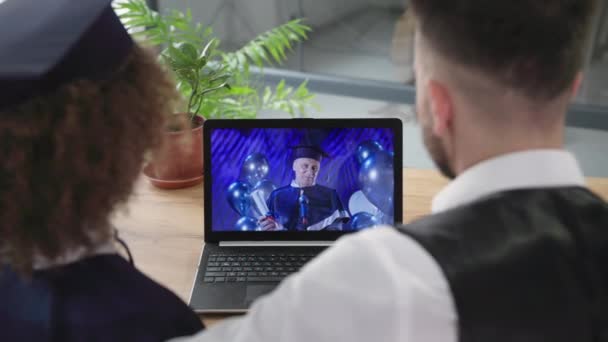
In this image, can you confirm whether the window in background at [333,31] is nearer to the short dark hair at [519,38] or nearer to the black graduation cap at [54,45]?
the short dark hair at [519,38]

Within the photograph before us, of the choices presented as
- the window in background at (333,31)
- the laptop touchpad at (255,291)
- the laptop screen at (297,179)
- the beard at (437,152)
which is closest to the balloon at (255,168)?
the laptop screen at (297,179)

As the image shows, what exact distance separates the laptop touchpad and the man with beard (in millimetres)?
298

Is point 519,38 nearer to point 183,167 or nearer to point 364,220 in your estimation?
point 364,220

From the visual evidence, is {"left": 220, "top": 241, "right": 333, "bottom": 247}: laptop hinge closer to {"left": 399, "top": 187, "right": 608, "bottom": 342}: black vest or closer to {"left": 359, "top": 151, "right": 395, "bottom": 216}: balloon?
{"left": 359, "top": 151, "right": 395, "bottom": 216}: balloon

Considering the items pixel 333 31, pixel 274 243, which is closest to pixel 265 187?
pixel 274 243

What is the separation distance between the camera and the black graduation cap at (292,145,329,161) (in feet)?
4.19

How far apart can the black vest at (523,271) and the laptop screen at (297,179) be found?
1.76 feet

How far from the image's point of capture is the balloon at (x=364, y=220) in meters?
1.28

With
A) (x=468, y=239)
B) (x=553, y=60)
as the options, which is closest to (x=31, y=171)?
(x=468, y=239)

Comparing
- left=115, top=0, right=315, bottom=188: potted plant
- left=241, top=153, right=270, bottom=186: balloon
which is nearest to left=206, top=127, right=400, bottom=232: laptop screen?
left=241, top=153, right=270, bottom=186: balloon

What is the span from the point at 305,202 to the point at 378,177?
0.16 m

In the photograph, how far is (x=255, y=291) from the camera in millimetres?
1141

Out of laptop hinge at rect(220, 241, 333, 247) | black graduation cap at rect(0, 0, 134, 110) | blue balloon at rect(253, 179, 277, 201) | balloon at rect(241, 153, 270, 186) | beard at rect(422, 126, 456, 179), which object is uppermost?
black graduation cap at rect(0, 0, 134, 110)

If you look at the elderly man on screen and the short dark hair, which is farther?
the elderly man on screen
